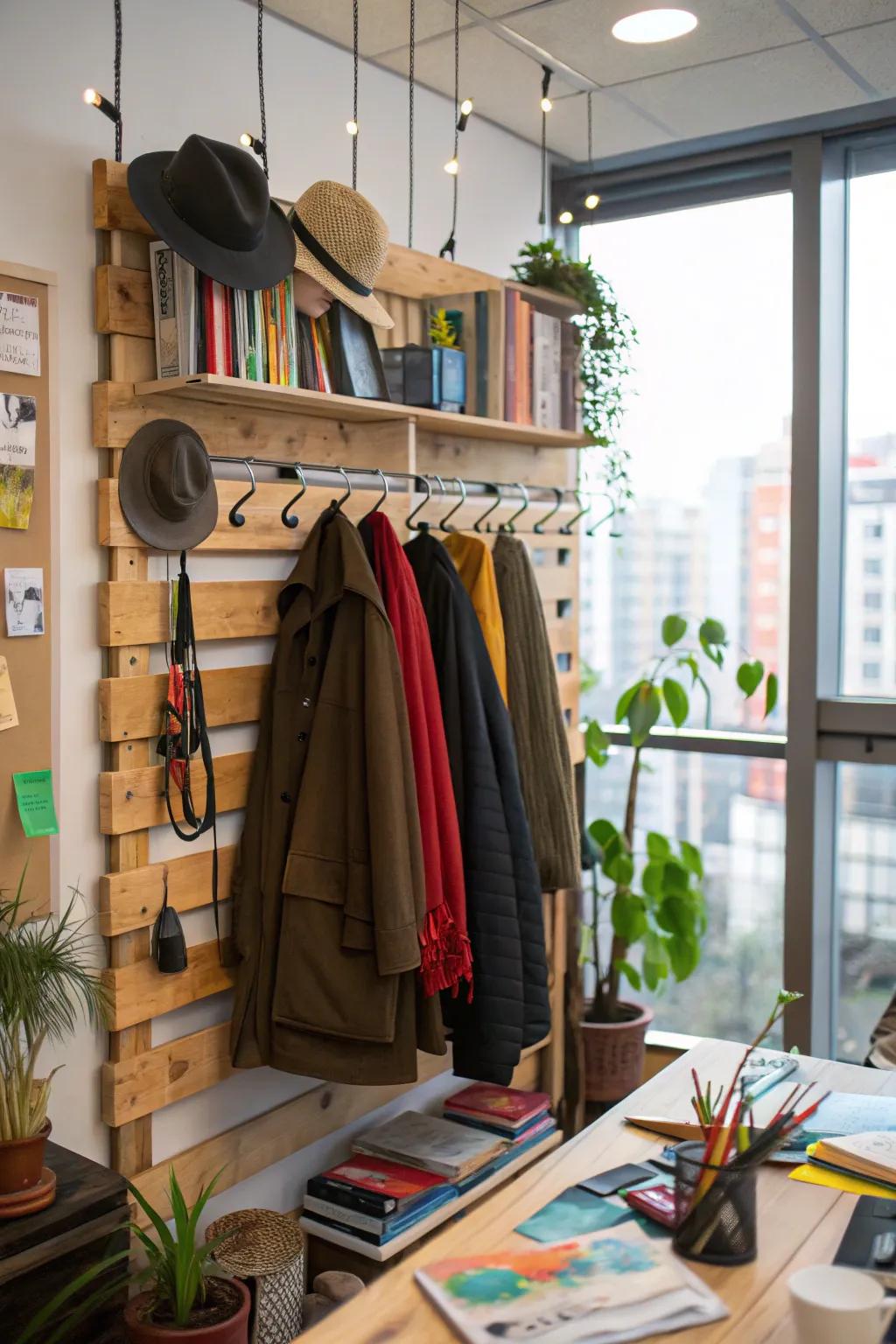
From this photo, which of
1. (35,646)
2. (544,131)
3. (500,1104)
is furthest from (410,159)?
(500,1104)

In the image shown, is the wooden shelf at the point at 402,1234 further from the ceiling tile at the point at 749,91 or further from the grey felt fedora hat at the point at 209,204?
the ceiling tile at the point at 749,91

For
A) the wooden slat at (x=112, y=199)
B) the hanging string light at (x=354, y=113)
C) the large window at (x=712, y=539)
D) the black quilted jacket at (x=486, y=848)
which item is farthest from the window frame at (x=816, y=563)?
the wooden slat at (x=112, y=199)

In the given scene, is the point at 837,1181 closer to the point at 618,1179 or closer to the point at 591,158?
the point at 618,1179

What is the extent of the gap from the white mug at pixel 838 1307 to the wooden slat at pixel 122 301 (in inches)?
73.5

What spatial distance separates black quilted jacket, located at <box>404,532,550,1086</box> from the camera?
109 inches

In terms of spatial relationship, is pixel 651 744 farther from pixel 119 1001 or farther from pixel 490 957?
pixel 119 1001

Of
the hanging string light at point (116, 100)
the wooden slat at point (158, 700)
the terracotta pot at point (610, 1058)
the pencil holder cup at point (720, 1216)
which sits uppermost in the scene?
the hanging string light at point (116, 100)

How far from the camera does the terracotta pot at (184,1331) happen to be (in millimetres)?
2094

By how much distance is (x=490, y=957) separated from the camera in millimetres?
2777

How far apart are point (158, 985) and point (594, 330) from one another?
203cm

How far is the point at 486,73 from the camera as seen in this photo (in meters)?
3.14

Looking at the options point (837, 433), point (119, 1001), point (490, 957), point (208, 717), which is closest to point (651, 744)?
point (837, 433)

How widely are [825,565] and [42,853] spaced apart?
2.36 m

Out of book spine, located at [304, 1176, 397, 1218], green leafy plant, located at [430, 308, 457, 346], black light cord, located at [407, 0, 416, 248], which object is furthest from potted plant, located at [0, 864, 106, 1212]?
black light cord, located at [407, 0, 416, 248]
